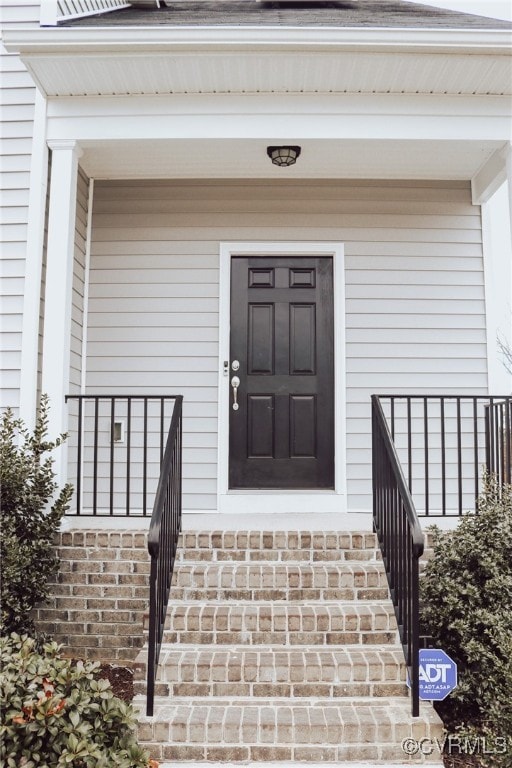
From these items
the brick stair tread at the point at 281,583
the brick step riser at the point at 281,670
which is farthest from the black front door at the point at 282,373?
→ the brick step riser at the point at 281,670

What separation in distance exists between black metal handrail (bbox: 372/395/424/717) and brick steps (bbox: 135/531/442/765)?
0.30ft

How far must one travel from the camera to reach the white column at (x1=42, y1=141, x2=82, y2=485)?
3541 mm

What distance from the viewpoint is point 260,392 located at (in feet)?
14.5

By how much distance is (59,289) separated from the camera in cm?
358

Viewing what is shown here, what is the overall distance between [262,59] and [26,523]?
302 cm

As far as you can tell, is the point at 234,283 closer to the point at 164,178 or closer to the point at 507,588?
the point at 164,178

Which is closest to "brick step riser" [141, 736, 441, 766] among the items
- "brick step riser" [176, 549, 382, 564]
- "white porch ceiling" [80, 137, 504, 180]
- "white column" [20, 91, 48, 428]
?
"brick step riser" [176, 549, 382, 564]

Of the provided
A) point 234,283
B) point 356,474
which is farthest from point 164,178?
point 356,474

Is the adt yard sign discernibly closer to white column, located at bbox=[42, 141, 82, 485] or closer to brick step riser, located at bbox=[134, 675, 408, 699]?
brick step riser, located at bbox=[134, 675, 408, 699]

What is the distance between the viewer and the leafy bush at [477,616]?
2402 millimetres

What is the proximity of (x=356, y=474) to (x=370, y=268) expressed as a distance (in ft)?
5.35

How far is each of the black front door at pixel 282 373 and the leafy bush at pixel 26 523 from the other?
149cm

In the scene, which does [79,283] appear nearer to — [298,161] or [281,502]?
[298,161]

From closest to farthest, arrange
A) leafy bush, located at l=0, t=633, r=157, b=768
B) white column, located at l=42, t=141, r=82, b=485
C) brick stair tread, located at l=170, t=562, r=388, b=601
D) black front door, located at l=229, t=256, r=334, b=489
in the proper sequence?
leafy bush, located at l=0, t=633, r=157, b=768, brick stair tread, located at l=170, t=562, r=388, b=601, white column, located at l=42, t=141, r=82, b=485, black front door, located at l=229, t=256, r=334, b=489
